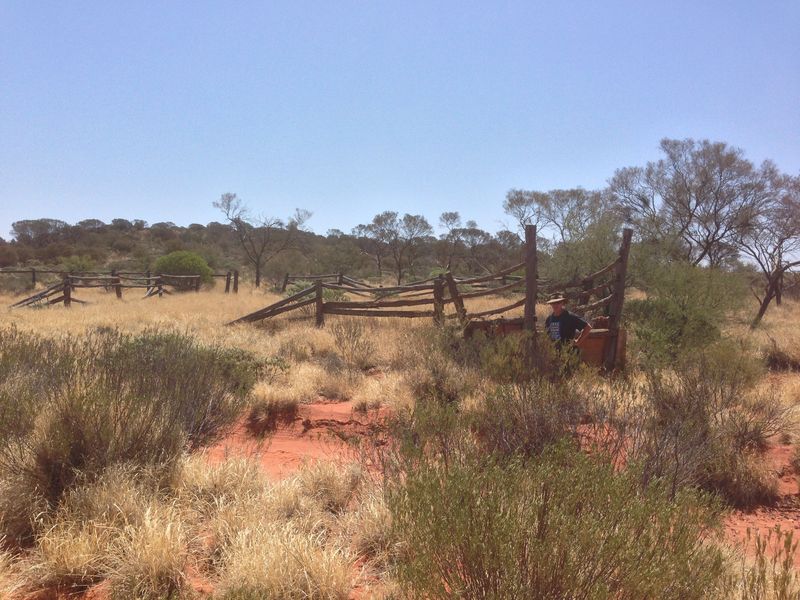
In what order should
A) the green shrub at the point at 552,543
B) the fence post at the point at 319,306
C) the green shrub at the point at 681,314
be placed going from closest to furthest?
the green shrub at the point at 552,543, the green shrub at the point at 681,314, the fence post at the point at 319,306

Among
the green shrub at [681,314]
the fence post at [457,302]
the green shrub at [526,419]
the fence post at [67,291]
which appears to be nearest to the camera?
the green shrub at [526,419]

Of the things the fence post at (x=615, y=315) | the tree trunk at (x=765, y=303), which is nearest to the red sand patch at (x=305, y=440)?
the fence post at (x=615, y=315)

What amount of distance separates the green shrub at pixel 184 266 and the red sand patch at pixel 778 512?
1082 inches

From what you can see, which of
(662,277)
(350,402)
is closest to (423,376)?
(350,402)

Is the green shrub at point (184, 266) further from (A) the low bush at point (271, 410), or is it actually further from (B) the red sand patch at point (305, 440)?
(B) the red sand patch at point (305, 440)

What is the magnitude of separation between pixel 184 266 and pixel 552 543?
29.9 metres

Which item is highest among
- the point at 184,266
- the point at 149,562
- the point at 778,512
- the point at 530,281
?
the point at 184,266

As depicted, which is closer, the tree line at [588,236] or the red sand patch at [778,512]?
the red sand patch at [778,512]

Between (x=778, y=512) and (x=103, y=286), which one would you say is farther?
(x=103, y=286)

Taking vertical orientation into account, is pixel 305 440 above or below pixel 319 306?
below

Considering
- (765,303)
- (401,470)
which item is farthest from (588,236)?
(401,470)

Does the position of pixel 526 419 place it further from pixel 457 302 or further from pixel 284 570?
pixel 457 302

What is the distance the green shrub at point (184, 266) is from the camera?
1138 inches

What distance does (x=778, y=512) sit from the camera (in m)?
4.88
